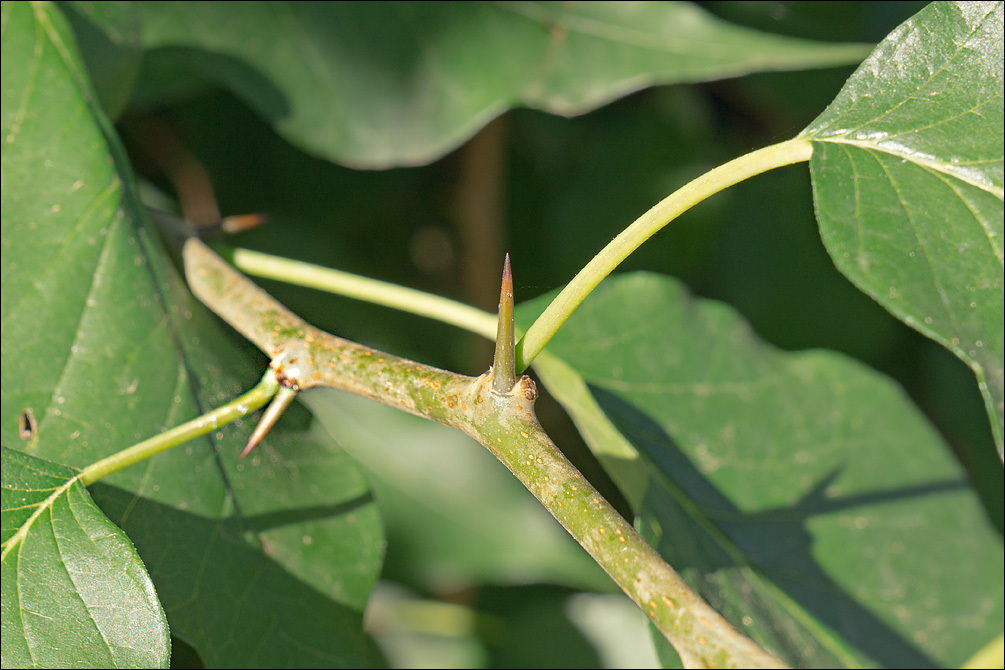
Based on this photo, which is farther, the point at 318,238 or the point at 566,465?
the point at 318,238

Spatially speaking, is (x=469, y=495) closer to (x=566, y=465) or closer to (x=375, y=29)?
(x=375, y=29)

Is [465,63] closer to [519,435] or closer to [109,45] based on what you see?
[109,45]

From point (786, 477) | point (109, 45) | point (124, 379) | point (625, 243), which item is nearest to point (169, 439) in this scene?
point (124, 379)

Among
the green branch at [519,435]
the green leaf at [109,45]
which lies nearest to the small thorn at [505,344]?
the green branch at [519,435]

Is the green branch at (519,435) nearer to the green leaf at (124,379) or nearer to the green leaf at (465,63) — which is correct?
the green leaf at (124,379)

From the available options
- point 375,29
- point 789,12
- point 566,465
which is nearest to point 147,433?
point 566,465

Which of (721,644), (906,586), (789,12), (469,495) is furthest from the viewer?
(469,495)
